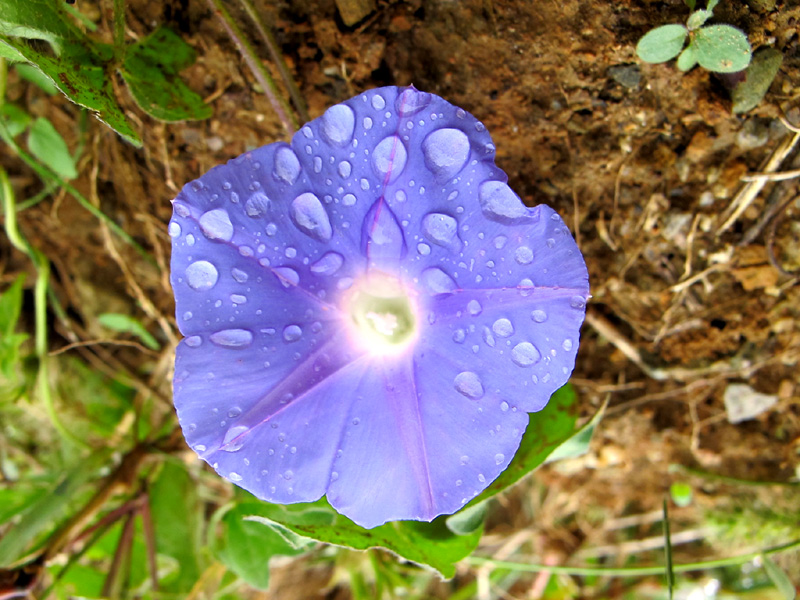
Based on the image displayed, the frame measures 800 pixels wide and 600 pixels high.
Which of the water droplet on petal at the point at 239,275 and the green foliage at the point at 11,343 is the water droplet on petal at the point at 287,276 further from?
the green foliage at the point at 11,343

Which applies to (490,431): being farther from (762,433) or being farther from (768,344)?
(762,433)

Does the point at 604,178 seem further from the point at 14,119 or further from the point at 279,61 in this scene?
the point at 14,119

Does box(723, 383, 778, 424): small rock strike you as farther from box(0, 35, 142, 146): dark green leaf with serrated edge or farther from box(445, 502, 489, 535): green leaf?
box(0, 35, 142, 146): dark green leaf with serrated edge

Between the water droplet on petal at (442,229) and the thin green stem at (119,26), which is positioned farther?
the thin green stem at (119,26)

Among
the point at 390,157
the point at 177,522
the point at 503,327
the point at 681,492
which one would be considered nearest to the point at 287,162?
the point at 390,157

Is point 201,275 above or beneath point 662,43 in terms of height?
beneath

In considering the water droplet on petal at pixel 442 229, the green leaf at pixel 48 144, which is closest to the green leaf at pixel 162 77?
the green leaf at pixel 48 144

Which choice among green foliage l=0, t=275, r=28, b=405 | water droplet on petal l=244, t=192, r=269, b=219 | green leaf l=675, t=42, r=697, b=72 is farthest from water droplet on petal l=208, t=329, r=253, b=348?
green leaf l=675, t=42, r=697, b=72
